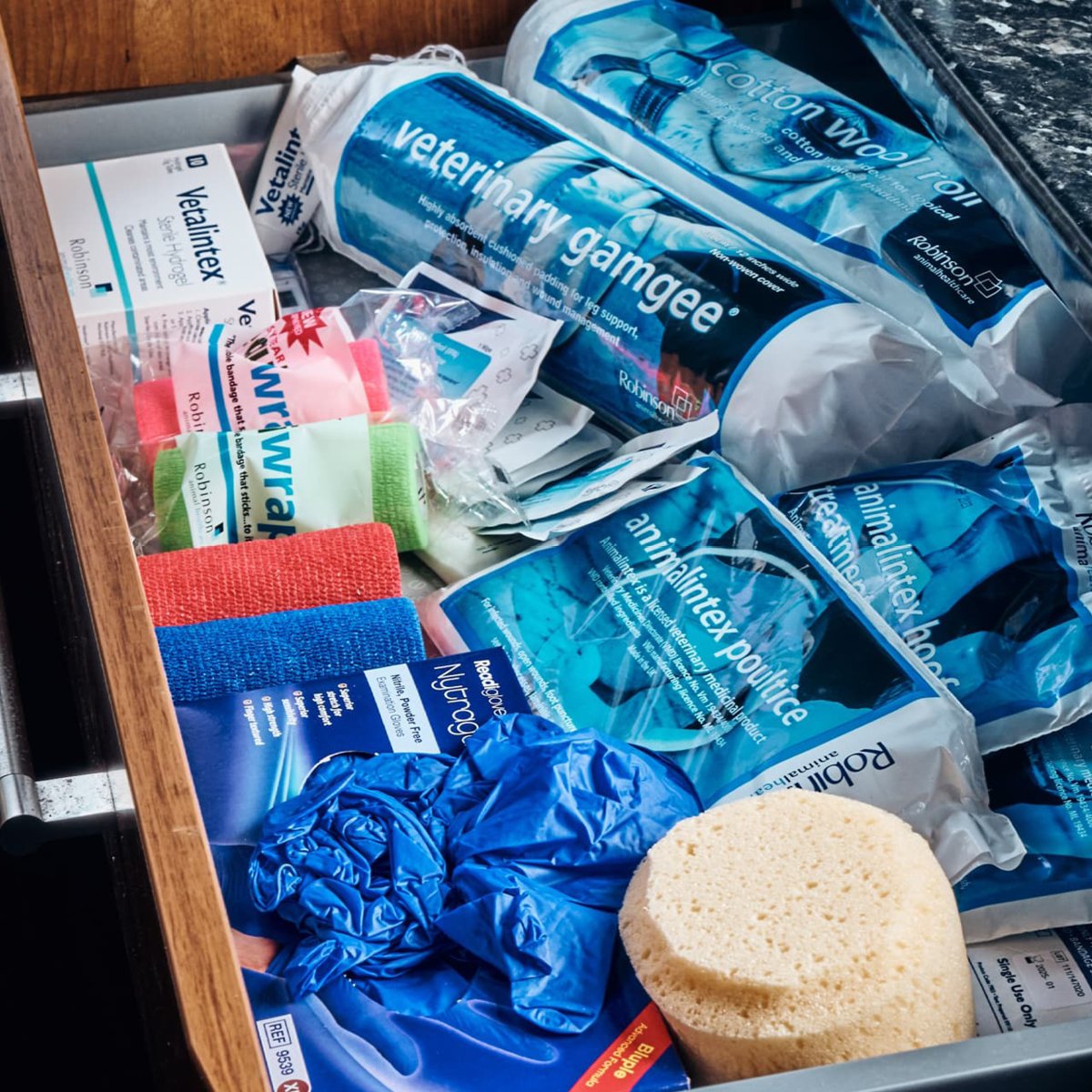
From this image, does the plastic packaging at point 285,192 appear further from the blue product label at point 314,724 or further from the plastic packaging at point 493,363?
the blue product label at point 314,724

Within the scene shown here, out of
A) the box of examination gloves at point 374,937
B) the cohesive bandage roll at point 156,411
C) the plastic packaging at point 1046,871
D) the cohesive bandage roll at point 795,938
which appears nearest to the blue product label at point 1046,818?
the plastic packaging at point 1046,871

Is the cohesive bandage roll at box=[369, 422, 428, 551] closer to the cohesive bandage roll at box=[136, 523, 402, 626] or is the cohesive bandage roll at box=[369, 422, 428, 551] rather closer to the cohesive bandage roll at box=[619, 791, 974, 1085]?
the cohesive bandage roll at box=[136, 523, 402, 626]

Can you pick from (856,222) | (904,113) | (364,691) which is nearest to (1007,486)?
(856,222)

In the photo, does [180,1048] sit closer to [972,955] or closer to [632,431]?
[972,955]

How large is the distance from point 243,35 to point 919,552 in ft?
3.27

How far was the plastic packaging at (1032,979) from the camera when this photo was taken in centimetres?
84

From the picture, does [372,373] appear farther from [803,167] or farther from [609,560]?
[803,167]

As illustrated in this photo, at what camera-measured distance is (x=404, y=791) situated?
86 centimetres

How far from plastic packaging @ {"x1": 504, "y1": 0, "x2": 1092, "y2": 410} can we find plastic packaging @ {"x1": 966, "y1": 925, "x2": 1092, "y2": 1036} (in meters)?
0.43

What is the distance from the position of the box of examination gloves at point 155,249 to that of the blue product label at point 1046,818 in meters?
0.77

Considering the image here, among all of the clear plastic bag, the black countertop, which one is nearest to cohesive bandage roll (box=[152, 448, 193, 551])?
the clear plastic bag

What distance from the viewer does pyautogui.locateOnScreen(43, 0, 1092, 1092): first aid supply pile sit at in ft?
2.45

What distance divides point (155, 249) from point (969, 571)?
0.81 metres

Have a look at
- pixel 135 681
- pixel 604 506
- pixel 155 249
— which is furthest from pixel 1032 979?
pixel 155 249
